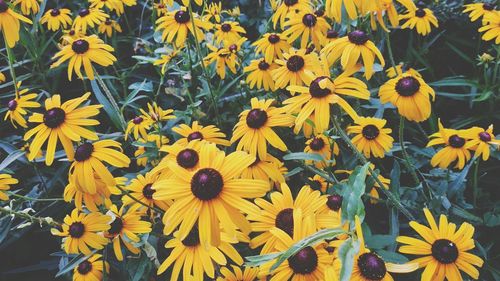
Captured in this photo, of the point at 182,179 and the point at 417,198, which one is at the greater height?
the point at 182,179

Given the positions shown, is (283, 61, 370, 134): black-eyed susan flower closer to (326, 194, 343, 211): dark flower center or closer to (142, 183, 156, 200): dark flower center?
(326, 194, 343, 211): dark flower center

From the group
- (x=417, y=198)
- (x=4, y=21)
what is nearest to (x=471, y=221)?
(x=417, y=198)

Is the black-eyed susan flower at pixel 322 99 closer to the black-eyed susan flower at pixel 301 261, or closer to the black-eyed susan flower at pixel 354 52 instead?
the black-eyed susan flower at pixel 354 52

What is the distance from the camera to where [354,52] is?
138 cm

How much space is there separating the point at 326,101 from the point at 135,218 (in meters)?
0.64

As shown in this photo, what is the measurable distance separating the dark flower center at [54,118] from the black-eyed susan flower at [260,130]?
48 cm

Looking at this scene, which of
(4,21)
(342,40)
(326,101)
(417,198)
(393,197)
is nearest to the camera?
(326,101)

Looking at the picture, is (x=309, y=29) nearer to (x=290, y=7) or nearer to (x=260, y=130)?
(x=290, y=7)

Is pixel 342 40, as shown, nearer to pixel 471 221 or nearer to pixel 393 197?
pixel 393 197

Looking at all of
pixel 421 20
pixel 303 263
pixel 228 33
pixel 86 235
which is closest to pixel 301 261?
pixel 303 263

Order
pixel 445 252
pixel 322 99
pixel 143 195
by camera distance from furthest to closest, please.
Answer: pixel 143 195 → pixel 322 99 → pixel 445 252

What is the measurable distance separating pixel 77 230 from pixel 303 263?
698mm

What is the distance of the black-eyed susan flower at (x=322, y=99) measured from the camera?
1193 millimetres

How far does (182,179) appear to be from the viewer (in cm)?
102
